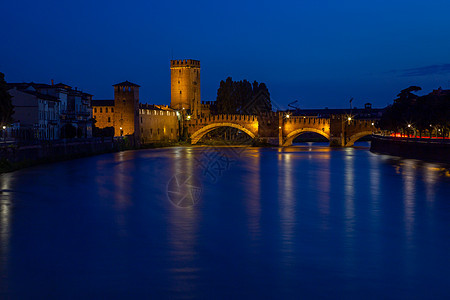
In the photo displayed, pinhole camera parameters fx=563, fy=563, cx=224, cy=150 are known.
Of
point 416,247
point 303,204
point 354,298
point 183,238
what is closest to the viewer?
point 354,298

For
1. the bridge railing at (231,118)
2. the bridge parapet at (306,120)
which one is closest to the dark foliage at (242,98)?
the bridge railing at (231,118)

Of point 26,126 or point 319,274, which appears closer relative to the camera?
point 319,274

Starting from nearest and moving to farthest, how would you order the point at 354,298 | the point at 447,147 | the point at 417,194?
1. the point at 354,298
2. the point at 417,194
3. the point at 447,147

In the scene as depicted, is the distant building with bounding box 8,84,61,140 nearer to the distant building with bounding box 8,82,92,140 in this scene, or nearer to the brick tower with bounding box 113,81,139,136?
the distant building with bounding box 8,82,92,140

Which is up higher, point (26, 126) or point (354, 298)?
point (26, 126)

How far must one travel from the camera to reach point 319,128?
2441 inches

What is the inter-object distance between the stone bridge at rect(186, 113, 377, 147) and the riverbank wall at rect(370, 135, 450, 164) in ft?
44.1

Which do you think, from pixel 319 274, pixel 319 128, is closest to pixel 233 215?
pixel 319 274

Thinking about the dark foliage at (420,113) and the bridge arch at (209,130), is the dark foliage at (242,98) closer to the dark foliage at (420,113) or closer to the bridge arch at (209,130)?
the bridge arch at (209,130)

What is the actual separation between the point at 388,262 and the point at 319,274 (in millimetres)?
1675

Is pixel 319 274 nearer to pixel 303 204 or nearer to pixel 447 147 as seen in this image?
pixel 303 204

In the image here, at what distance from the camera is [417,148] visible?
3569 centimetres

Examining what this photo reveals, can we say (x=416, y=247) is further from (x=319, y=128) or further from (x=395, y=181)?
(x=319, y=128)

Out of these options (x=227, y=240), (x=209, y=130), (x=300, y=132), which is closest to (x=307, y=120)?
(x=300, y=132)
